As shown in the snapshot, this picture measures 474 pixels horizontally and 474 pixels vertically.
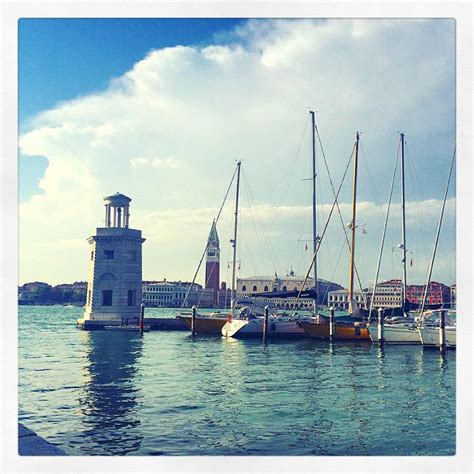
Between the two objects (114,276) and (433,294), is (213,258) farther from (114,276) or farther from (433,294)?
(114,276)

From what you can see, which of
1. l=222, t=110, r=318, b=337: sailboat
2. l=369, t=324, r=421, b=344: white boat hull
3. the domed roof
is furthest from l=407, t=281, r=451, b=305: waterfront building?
the domed roof

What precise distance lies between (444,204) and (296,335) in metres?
13.6

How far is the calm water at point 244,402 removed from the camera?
22.3 ft

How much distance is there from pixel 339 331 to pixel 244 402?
1015 centimetres

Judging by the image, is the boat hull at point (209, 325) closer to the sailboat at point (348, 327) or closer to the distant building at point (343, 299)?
the distant building at point (343, 299)

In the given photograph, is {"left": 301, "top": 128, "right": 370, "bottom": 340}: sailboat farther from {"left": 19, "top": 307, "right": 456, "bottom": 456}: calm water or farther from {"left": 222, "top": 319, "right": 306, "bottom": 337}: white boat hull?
{"left": 19, "top": 307, "right": 456, "bottom": 456}: calm water

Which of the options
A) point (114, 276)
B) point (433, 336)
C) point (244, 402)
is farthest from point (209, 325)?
point (244, 402)

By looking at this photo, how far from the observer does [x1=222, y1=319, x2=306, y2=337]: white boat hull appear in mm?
20484

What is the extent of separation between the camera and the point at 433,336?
1639 cm

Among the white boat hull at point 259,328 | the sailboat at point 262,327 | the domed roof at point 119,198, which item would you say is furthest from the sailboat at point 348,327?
the domed roof at point 119,198

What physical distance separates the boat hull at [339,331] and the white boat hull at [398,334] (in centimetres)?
54
